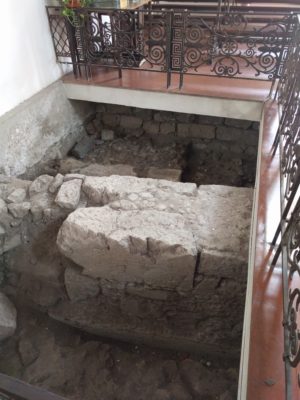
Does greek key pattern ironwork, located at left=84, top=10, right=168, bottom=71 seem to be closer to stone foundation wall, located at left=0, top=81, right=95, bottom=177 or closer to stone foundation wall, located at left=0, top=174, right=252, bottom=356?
stone foundation wall, located at left=0, top=81, right=95, bottom=177

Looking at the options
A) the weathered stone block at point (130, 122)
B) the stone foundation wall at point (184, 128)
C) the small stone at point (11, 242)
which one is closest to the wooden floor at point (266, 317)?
the small stone at point (11, 242)

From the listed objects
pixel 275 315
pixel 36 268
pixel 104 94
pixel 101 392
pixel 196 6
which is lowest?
pixel 101 392

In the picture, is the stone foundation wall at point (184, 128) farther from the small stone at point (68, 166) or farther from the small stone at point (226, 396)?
the small stone at point (226, 396)

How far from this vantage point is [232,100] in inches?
139

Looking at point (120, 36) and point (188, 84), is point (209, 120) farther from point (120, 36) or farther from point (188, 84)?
point (120, 36)

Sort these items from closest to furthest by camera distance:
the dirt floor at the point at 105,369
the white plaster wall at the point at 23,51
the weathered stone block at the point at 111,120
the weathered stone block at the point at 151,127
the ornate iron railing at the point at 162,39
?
the dirt floor at the point at 105,369 → the white plaster wall at the point at 23,51 → the ornate iron railing at the point at 162,39 → the weathered stone block at the point at 151,127 → the weathered stone block at the point at 111,120

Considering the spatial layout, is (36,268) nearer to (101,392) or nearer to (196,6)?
(101,392)

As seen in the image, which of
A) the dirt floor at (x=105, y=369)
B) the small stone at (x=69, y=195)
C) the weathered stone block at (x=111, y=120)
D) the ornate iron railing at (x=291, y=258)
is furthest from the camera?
the weathered stone block at (x=111, y=120)

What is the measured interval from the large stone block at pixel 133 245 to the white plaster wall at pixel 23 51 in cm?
186

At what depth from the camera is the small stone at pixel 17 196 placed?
254 centimetres

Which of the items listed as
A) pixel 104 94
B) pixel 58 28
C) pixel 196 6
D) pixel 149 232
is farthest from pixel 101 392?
pixel 196 6

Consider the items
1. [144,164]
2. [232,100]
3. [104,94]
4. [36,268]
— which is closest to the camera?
[36,268]

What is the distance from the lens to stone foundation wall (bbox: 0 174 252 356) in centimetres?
199

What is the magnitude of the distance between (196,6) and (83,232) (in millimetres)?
4869
